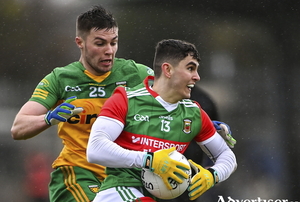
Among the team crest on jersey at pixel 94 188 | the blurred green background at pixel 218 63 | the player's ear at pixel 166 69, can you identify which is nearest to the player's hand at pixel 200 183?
the player's ear at pixel 166 69

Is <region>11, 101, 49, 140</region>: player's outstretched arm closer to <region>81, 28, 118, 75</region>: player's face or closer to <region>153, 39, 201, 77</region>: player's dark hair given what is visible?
<region>81, 28, 118, 75</region>: player's face

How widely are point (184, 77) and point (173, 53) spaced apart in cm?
14

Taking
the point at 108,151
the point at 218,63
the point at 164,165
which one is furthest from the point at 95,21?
the point at 218,63

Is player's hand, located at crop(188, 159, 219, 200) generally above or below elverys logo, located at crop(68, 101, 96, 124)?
below

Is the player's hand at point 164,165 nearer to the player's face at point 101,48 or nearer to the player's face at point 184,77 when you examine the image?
the player's face at point 184,77

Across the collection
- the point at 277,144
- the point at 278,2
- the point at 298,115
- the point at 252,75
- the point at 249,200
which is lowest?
the point at 249,200

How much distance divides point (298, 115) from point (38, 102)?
9.33 ft

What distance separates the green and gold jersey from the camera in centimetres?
242

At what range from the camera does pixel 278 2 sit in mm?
4461

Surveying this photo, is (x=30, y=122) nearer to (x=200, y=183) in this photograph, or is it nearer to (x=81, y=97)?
(x=81, y=97)

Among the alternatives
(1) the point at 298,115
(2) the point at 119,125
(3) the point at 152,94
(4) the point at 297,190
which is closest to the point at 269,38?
(1) the point at 298,115

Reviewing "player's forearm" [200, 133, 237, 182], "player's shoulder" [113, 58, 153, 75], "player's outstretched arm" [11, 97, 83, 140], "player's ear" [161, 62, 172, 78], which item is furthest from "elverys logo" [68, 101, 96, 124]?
"player's forearm" [200, 133, 237, 182]

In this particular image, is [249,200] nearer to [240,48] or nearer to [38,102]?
[240,48]

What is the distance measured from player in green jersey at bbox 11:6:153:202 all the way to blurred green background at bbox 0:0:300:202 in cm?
167
